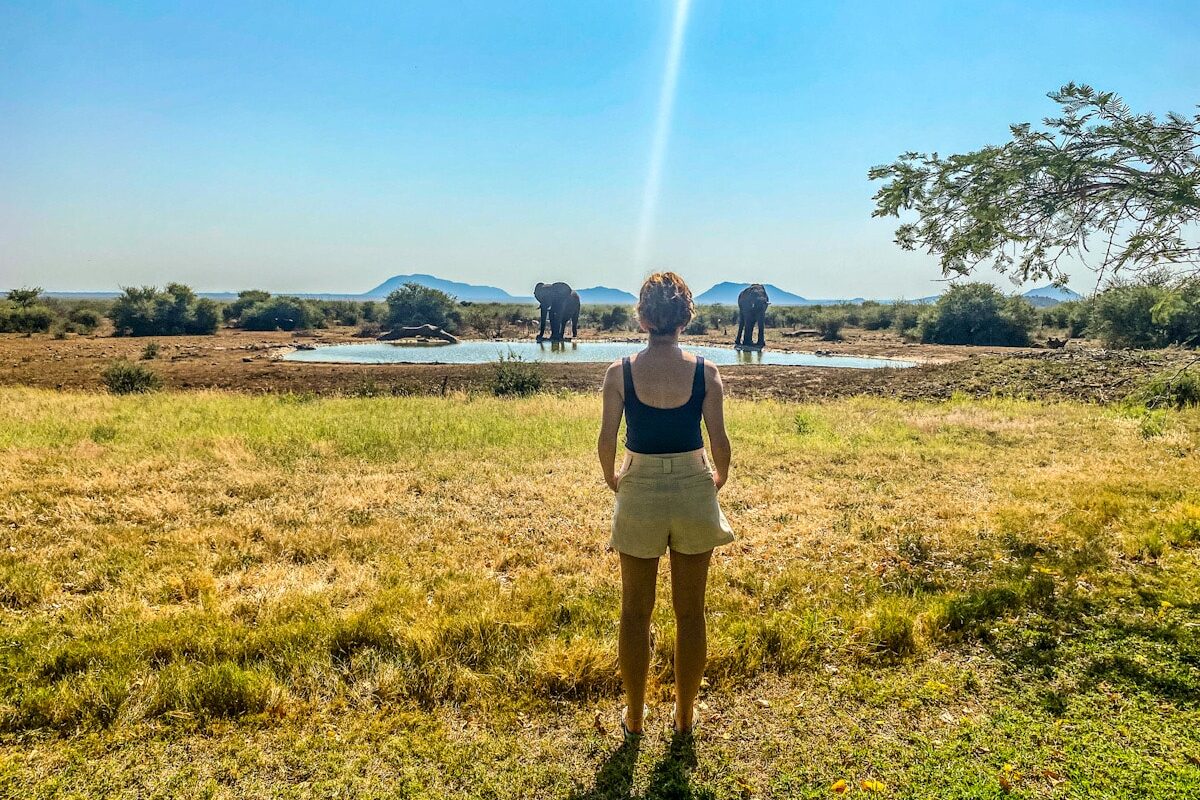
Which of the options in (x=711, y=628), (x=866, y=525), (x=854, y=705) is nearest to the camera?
(x=854, y=705)

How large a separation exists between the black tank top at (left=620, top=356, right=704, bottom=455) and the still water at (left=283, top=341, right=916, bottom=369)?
23.3 metres

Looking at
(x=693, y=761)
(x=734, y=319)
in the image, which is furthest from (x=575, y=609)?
(x=734, y=319)

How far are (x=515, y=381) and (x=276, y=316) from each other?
36.7m

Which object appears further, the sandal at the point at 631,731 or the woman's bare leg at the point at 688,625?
the sandal at the point at 631,731

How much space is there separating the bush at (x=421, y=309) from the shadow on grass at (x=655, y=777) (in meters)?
45.9

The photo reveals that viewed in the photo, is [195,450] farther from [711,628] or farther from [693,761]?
[693,761]

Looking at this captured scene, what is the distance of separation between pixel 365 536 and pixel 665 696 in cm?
334

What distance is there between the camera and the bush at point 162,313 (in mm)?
37938

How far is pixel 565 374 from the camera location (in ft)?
74.4

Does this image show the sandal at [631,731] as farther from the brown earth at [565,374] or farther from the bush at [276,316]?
the bush at [276,316]

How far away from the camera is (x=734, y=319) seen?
59719 mm

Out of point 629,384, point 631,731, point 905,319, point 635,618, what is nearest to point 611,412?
point 629,384

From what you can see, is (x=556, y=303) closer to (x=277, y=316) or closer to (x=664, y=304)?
(x=277, y=316)

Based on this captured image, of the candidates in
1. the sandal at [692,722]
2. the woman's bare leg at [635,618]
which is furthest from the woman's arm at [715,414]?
the sandal at [692,722]
